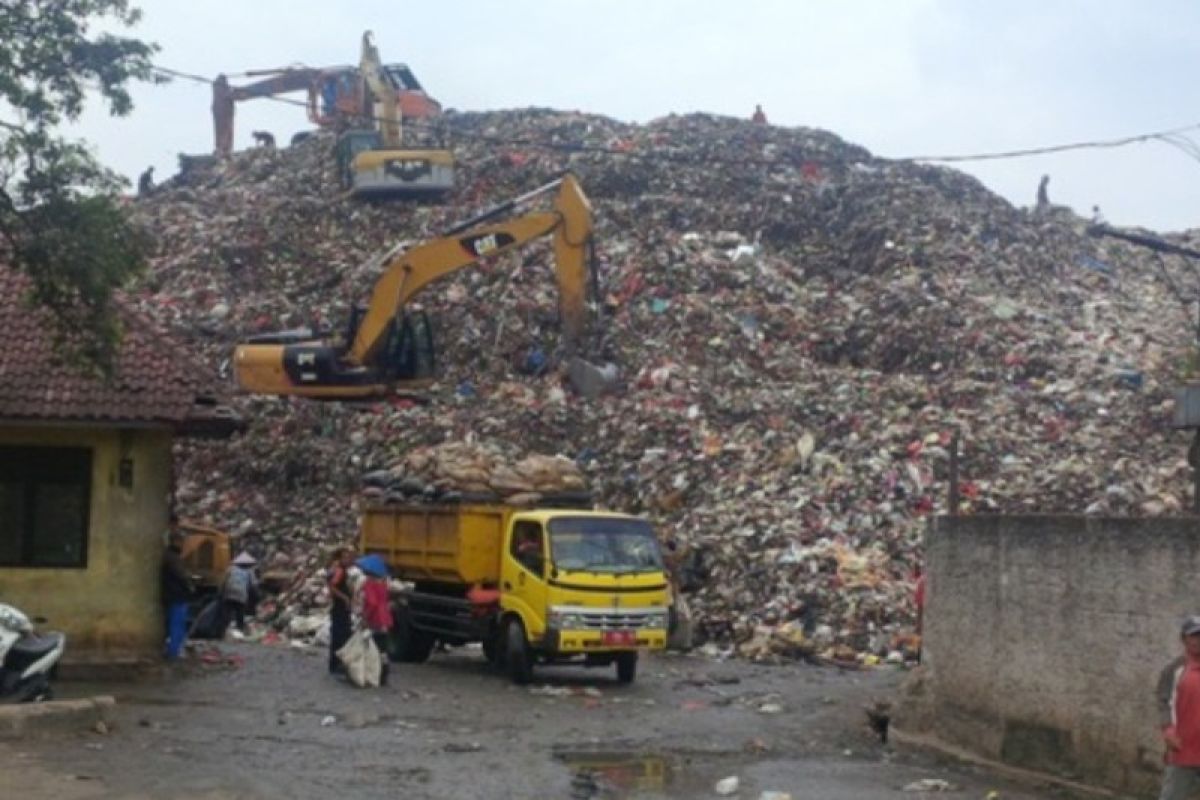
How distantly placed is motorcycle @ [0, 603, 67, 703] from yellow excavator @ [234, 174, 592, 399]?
16.4 metres

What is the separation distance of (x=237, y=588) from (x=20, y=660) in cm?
951

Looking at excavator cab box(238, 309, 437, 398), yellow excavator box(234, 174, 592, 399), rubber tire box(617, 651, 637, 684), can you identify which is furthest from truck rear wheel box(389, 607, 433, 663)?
excavator cab box(238, 309, 437, 398)

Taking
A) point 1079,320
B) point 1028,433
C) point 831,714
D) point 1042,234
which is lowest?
point 831,714

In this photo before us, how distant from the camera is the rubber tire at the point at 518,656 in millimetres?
20578

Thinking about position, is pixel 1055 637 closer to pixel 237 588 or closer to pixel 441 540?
pixel 441 540

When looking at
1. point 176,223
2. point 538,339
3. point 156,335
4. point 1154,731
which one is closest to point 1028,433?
point 538,339

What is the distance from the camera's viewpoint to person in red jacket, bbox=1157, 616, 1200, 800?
32.3ft

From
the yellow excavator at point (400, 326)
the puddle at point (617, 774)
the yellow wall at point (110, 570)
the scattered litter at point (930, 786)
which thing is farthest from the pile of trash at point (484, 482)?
the scattered litter at point (930, 786)

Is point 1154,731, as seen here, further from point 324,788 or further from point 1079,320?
point 1079,320

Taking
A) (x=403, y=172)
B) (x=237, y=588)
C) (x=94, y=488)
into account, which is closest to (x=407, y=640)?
(x=237, y=588)

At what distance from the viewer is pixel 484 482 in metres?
23.1

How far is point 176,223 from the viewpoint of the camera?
1753 inches

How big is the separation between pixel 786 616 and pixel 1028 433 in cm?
705

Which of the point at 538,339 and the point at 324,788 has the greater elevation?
the point at 538,339
